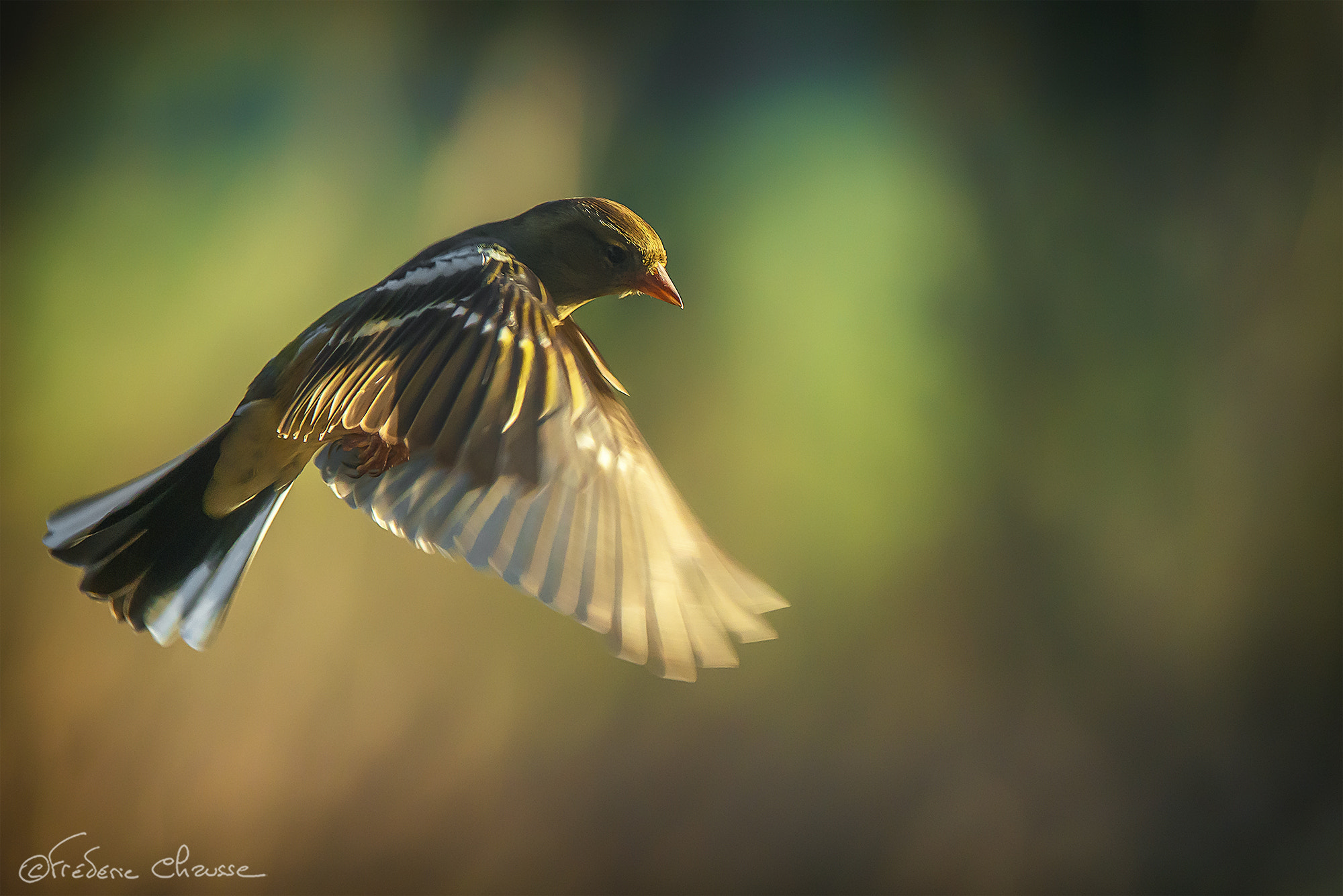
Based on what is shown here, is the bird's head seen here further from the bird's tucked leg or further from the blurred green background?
the blurred green background

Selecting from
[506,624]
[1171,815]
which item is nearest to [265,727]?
[506,624]

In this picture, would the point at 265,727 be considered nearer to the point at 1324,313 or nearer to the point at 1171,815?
the point at 1171,815

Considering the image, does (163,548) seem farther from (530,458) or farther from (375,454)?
(530,458)
